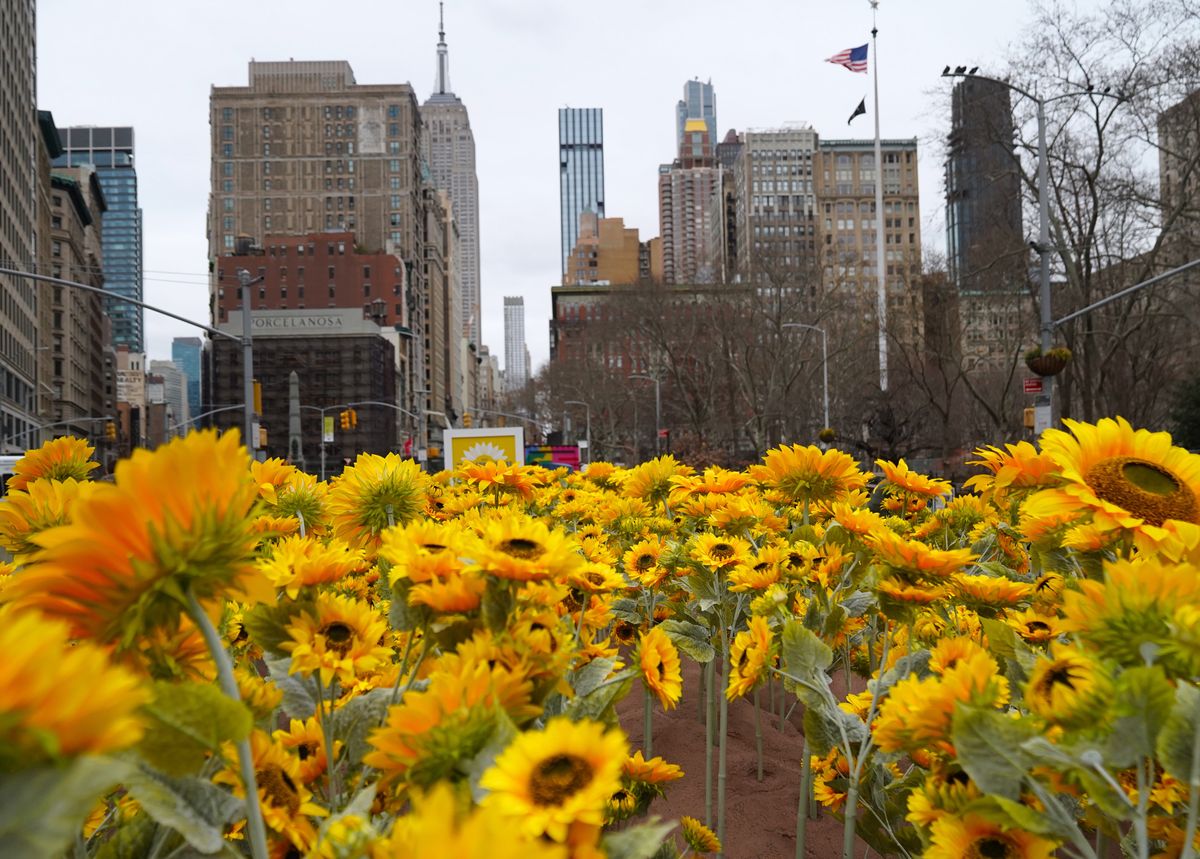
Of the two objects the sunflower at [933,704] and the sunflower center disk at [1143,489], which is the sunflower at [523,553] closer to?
the sunflower at [933,704]

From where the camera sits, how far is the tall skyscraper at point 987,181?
952 inches

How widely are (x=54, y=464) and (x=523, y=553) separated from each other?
2.25 m

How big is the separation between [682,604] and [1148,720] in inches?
103

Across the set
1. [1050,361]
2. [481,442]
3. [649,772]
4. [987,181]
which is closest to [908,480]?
[649,772]

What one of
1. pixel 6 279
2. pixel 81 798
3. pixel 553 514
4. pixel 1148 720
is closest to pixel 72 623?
pixel 81 798

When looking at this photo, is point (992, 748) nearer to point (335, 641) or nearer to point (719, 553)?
point (335, 641)

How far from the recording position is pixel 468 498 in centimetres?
405

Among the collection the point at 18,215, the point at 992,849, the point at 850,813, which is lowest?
the point at 850,813

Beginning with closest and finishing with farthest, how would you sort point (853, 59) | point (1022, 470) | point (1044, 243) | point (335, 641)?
point (335, 641)
point (1022, 470)
point (1044, 243)
point (853, 59)

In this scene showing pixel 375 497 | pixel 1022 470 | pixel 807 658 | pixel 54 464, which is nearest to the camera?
pixel 807 658

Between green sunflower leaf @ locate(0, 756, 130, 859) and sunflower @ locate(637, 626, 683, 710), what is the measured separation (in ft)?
4.02

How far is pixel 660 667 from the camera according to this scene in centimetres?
216

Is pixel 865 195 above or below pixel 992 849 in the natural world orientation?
above

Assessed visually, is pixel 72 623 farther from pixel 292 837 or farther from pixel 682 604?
pixel 682 604
